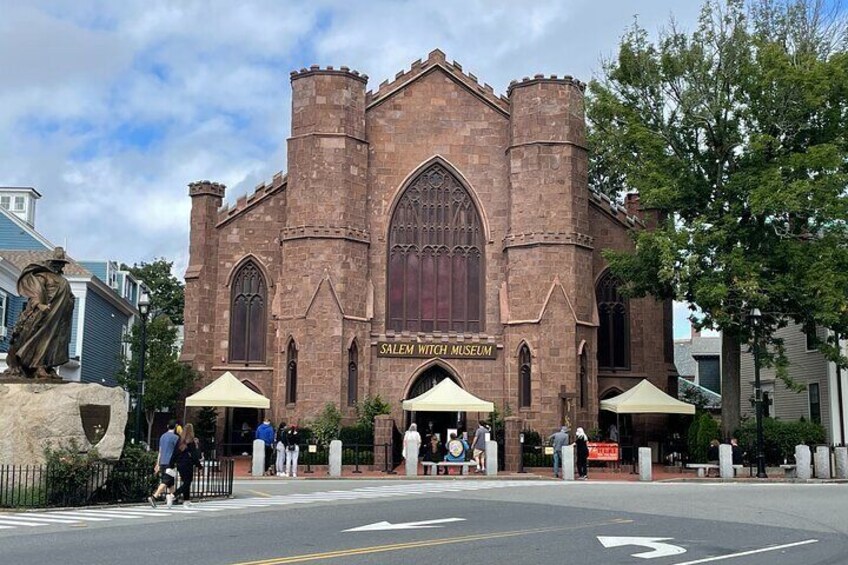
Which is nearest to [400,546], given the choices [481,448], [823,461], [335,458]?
[335,458]


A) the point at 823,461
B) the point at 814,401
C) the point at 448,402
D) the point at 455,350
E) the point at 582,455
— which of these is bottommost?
the point at 823,461

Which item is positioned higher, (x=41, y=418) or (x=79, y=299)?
(x=79, y=299)

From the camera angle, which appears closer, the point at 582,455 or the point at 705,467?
the point at 582,455

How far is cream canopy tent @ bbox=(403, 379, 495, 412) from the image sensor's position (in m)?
33.9

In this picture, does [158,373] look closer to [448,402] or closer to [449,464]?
[448,402]

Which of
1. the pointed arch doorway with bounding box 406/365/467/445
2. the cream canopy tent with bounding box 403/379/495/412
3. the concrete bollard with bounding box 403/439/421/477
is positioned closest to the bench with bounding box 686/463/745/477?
the cream canopy tent with bounding box 403/379/495/412

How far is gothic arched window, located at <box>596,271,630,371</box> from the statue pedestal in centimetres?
2691

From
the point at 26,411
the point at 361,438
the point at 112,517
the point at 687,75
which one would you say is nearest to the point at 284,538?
the point at 112,517

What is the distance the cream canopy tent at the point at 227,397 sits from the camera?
35.1 meters

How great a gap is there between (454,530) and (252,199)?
29.3m

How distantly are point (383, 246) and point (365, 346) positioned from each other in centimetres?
412

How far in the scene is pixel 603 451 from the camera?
3372 centimetres

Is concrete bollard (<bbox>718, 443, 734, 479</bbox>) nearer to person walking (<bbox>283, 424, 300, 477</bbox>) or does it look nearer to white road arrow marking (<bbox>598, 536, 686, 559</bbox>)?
person walking (<bbox>283, 424, 300, 477</bbox>)

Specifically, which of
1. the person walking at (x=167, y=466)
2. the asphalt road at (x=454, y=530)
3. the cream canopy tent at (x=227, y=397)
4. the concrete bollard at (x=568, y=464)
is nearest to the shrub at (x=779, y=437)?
the concrete bollard at (x=568, y=464)
